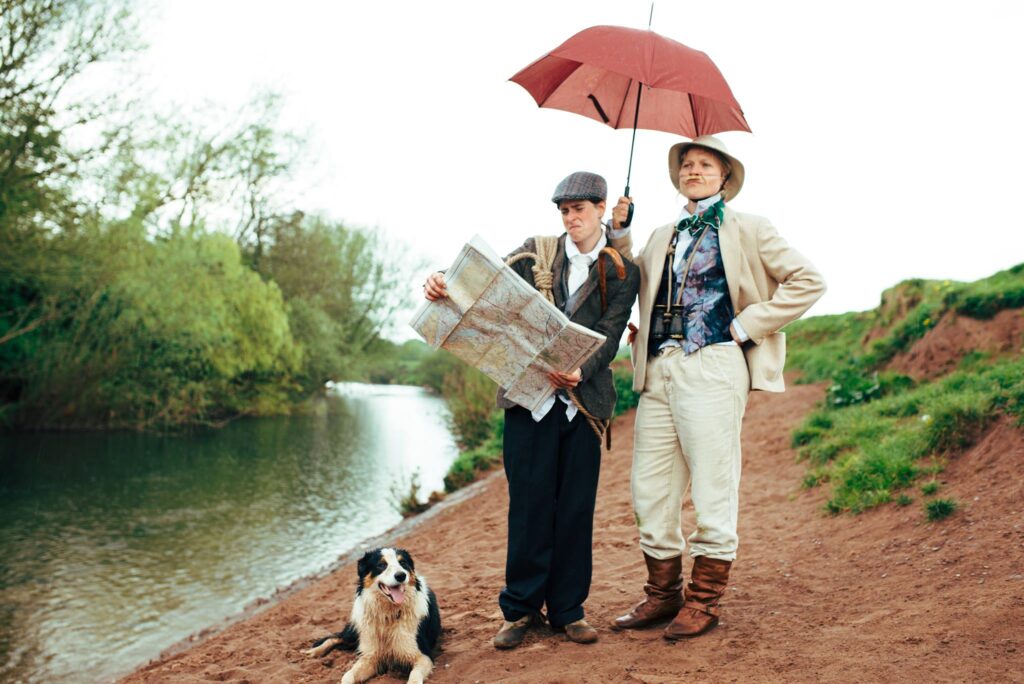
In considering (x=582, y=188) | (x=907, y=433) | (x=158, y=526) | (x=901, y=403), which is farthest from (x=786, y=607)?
(x=158, y=526)

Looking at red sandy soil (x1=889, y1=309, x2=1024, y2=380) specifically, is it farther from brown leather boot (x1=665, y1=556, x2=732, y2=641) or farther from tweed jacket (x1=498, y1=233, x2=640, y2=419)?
tweed jacket (x1=498, y1=233, x2=640, y2=419)

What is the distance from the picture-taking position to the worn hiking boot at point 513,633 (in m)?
4.20

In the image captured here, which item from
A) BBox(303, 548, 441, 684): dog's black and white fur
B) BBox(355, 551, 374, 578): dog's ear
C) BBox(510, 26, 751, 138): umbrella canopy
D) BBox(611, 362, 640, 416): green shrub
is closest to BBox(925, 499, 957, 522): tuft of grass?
BBox(510, 26, 751, 138): umbrella canopy

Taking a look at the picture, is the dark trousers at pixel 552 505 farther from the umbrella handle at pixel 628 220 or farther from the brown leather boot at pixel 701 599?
the umbrella handle at pixel 628 220

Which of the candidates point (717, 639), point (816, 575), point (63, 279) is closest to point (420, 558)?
point (816, 575)

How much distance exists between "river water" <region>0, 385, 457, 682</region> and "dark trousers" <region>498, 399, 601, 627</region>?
13.8ft

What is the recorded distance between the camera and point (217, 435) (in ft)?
73.0

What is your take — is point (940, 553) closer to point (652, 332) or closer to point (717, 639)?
point (717, 639)

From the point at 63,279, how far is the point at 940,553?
62.7 feet

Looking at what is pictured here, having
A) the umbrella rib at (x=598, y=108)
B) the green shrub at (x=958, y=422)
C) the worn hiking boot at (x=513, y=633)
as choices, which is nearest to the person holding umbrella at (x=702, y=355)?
the worn hiking boot at (x=513, y=633)

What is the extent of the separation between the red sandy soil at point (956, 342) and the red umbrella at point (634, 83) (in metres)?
5.51

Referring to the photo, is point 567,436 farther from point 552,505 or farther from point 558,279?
point 558,279

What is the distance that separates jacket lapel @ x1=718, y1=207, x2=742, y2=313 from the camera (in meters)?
4.11

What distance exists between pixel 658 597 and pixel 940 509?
2691 mm
